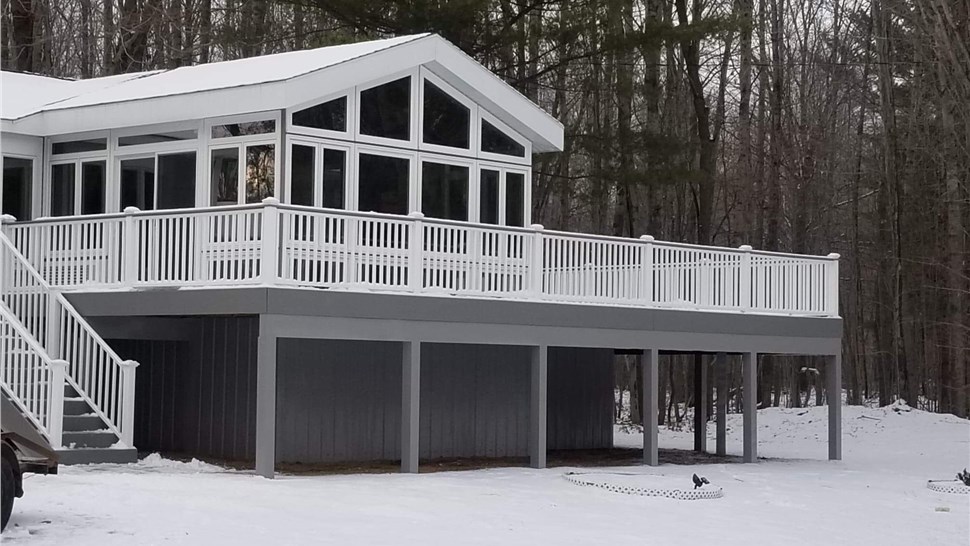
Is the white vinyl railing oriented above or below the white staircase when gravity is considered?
above

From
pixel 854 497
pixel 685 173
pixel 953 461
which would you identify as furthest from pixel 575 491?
→ pixel 685 173

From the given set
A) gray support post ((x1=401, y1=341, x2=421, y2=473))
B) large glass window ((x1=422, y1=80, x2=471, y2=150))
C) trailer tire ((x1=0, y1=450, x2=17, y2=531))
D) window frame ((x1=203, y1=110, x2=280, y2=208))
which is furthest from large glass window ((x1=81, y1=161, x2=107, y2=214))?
trailer tire ((x1=0, y1=450, x2=17, y2=531))

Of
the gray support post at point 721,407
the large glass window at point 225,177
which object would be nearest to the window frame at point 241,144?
the large glass window at point 225,177

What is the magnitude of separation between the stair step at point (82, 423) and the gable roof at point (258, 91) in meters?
4.25

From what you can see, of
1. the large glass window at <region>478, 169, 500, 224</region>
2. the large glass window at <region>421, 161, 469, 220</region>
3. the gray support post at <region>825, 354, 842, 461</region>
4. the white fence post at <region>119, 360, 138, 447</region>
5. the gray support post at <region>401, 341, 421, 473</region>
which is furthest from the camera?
the gray support post at <region>825, 354, 842, 461</region>

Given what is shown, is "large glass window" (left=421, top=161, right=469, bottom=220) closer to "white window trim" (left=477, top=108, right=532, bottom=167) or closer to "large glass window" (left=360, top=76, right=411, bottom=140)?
"white window trim" (left=477, top=108, right=532, bottom=167)

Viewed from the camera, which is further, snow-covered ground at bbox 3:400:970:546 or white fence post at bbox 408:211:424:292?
white fence post at bbox 408:211:424:292

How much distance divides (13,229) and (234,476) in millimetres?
5108

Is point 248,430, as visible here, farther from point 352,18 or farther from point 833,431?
point 352,18

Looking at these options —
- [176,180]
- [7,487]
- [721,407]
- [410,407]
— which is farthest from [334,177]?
[7,487]

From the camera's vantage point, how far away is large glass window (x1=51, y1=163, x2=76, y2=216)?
20.1m

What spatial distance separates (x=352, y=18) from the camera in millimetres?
26812

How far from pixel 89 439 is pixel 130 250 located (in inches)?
91.8

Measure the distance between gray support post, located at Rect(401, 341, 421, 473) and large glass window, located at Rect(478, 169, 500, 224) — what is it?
372 cm
